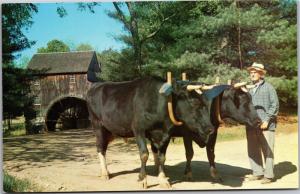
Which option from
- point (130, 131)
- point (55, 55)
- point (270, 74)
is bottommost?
point (130, 131)

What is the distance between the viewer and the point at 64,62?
5875 millimetres

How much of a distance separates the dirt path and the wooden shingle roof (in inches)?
33.6

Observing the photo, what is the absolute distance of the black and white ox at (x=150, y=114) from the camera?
5090 mm

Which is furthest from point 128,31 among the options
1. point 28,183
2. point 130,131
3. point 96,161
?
point 28,183

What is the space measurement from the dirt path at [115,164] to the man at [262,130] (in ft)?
0.36

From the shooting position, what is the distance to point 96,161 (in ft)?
18.7

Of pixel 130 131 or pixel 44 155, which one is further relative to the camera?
pixel 44 155

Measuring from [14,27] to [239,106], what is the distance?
3027 mm

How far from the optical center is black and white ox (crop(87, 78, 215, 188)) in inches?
200

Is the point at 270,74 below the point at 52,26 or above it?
below

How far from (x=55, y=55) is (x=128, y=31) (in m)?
0.99

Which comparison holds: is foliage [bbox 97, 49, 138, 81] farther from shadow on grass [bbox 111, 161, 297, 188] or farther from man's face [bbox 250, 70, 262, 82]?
man's face [bbox 250, 70, 262, 82]

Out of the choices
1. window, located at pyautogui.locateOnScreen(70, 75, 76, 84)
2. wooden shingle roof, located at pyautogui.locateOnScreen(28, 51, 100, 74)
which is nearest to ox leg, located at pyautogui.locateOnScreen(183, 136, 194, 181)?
wooden shingle roof, located at pyautogui.locateOnScreen(28, 51, 100, 74)

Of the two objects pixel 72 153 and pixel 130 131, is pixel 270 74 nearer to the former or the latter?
pixel 130 131
